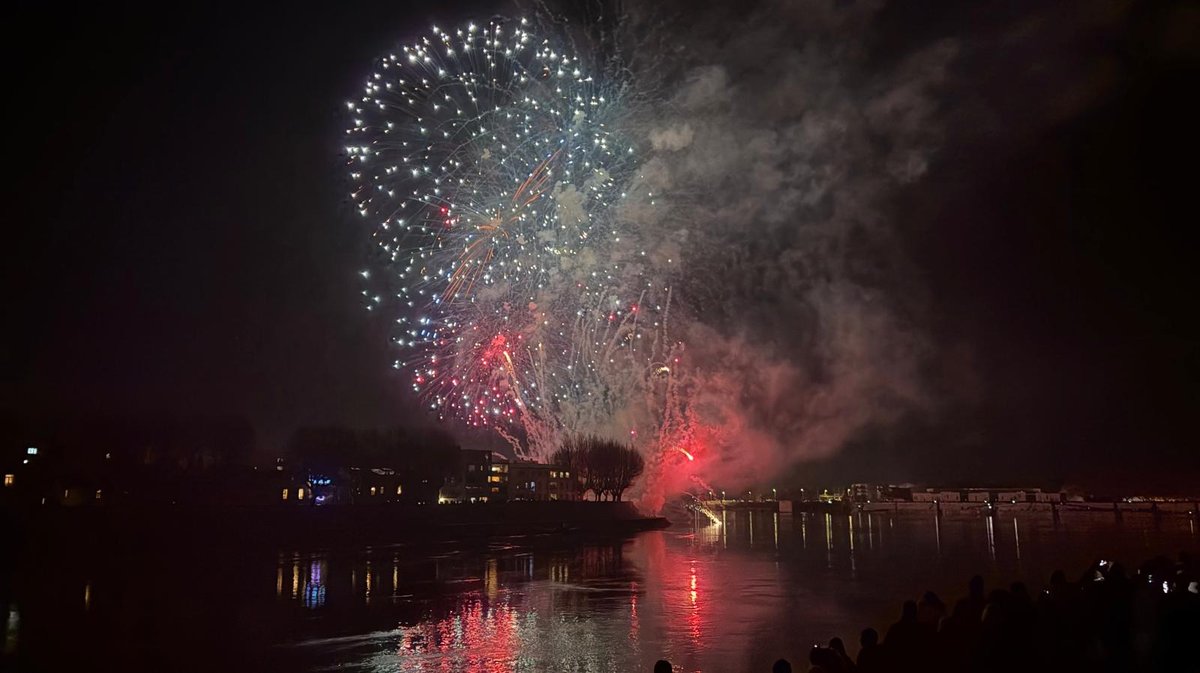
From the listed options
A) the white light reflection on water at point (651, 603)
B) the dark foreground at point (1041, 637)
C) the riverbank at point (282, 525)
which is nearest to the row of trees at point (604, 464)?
the riverbank at point (282, 525)

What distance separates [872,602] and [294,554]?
21.1 meters

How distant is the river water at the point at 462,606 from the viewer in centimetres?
1084

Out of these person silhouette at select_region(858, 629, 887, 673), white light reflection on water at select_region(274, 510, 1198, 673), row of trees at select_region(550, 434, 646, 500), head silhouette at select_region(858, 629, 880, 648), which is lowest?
white light reflection on water at select_region(274, 510, 1198, 673)

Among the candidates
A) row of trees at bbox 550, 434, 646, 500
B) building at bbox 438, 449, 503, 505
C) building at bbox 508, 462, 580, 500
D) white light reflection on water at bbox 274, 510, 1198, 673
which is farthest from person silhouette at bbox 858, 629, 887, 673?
building at bbox 438, 449, 503, 505

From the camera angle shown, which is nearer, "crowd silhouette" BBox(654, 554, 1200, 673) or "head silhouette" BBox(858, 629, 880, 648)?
"crowd silhouette" BBox(654, 554, 1200, 673)

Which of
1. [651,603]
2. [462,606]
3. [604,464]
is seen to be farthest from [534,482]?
[462,606]

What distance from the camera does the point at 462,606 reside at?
1549 cm

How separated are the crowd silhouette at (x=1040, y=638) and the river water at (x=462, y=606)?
143 inches

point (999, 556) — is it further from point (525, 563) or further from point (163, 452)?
point (163, 452)

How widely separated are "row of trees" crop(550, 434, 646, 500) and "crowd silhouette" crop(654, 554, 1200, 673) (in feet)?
182

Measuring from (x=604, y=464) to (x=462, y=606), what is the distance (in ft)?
163

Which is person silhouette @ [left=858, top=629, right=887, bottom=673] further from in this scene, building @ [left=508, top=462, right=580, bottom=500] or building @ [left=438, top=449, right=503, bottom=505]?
building @ [left=438, top=449, right=503, bottom=505]

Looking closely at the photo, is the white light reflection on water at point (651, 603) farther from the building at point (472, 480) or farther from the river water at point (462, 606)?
the building at point (472, 480)

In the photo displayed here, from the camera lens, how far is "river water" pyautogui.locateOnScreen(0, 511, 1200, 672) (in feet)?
35.6
